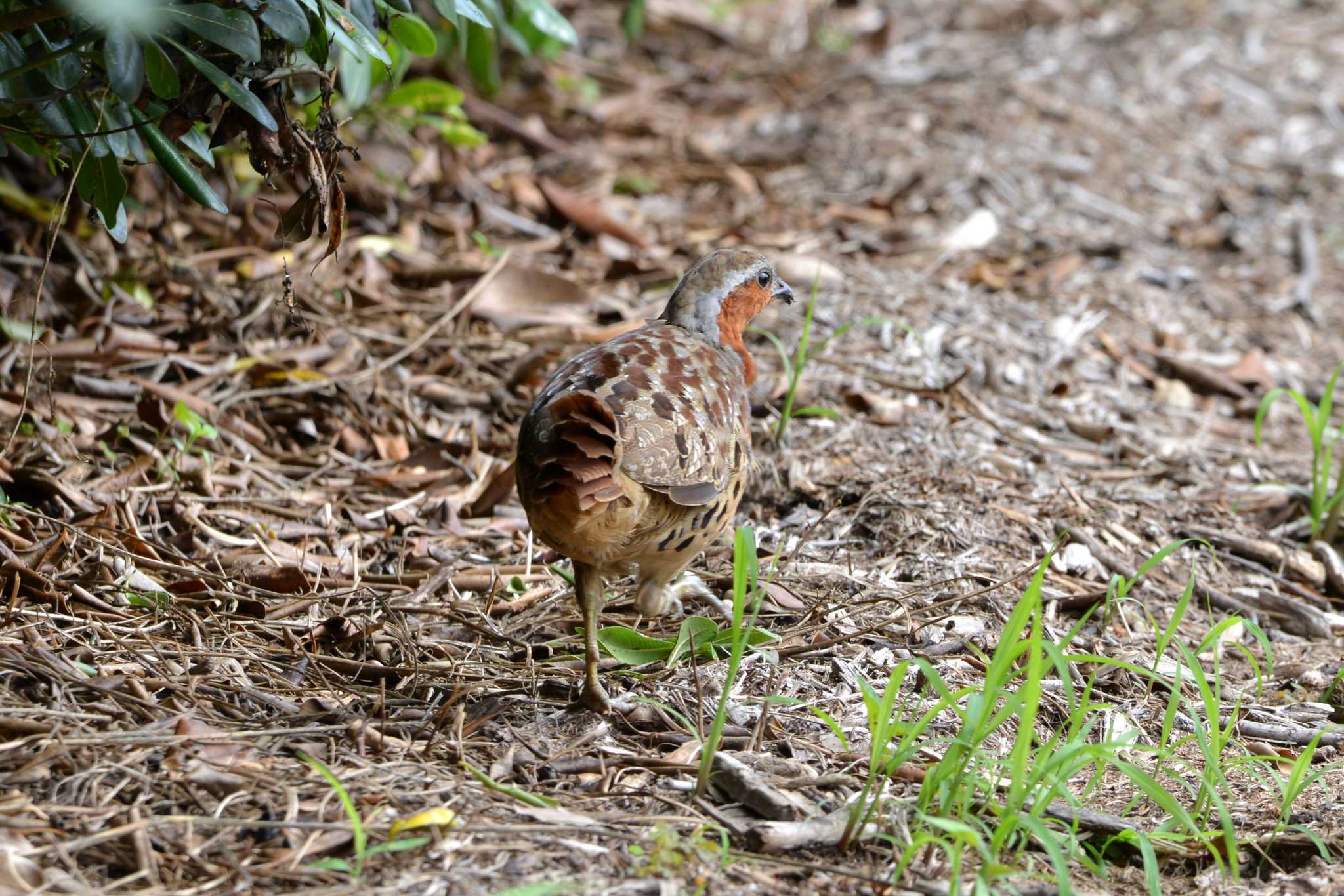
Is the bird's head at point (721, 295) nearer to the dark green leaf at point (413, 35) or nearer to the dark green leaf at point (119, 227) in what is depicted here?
the dark green leaf at point (413, 35)

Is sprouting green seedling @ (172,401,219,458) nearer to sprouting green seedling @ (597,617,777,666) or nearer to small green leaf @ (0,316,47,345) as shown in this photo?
small green leaf @ (0,316,47,345)

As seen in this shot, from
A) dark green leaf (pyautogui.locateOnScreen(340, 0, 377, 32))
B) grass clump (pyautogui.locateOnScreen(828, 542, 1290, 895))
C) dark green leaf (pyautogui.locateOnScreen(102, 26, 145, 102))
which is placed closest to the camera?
grass clump (pyautogui.locateOnScreen(828, 542, 1290, 895))

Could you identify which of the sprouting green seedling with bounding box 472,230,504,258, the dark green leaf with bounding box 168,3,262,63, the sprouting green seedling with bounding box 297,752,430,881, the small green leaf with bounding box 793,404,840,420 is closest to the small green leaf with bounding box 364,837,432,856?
the sprouting green seedling with bounding box 297,752,430,881

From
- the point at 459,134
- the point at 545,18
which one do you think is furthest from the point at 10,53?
the point at 459,134

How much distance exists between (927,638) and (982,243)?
371 centimetres

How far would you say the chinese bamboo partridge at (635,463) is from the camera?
10.5 ft

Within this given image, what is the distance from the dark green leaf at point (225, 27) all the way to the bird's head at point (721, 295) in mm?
1801

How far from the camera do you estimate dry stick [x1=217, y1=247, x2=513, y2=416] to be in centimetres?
487

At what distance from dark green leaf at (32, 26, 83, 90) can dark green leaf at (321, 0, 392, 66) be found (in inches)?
24.8

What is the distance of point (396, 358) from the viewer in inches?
205

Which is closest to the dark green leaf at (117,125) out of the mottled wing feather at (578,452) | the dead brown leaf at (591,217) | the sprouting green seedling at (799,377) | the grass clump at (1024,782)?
the mottled wing feather at (578,452)

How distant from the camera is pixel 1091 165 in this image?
8.17 metres

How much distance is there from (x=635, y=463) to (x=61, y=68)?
1.71 m

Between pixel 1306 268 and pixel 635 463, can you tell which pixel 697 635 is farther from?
pixel 1306 268
